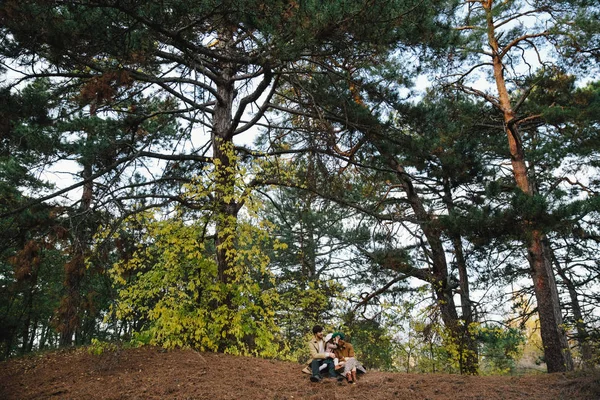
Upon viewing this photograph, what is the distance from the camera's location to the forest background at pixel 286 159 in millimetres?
5277

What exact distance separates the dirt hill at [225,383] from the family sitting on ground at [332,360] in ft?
0.48

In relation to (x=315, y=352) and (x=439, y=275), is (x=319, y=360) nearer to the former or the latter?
(x=315, y=352)

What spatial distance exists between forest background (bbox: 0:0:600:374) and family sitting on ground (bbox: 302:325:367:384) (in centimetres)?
138

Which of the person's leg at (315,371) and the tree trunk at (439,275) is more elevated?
the tree trunk at (439,275)

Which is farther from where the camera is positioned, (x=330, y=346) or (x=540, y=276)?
(x=540, y=276)

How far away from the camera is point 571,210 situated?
5934 millimetres

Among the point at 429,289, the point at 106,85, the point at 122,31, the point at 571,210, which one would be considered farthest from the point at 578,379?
the point at 122,31

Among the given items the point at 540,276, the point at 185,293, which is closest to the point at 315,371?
the point at 185,293

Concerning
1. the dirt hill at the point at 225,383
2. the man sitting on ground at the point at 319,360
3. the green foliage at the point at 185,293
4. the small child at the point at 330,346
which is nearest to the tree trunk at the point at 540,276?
the dirt hill at the point at 225,383

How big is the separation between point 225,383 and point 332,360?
1.44 m

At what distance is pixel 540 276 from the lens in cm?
847

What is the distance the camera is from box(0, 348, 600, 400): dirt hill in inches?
187

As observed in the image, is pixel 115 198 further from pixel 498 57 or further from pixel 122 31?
pixel 498 57

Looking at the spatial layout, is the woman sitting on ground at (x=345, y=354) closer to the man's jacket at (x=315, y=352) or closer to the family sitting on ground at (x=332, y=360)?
the family sitting on ground at (x=332, y=360)
